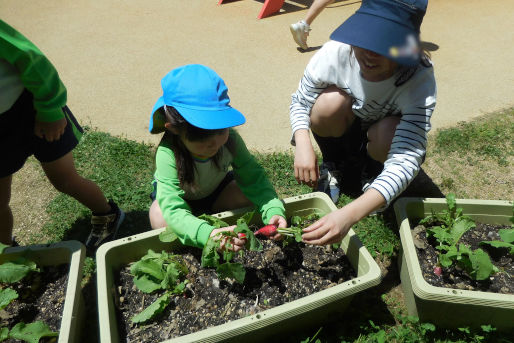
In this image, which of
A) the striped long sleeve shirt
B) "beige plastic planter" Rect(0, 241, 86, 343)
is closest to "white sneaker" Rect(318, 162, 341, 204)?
the striped long sleeve shirt

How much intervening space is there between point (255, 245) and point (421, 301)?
0.72 m

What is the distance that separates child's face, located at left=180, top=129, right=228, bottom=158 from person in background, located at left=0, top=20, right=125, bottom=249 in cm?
51

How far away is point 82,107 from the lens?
119 inches

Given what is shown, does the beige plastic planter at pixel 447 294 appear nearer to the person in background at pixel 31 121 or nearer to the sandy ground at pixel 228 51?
the sandy ground at pixel 228 51

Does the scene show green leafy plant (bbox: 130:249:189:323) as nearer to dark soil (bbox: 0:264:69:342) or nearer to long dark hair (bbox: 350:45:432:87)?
dark soil (bbox: 0:264:69:342)

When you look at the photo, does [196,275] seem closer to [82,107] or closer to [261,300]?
[261,300]

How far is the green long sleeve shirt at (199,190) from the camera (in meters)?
1.59

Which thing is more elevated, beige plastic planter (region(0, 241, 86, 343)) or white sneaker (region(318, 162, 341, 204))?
beige plastic planter (region(0, 241, 86, 343))

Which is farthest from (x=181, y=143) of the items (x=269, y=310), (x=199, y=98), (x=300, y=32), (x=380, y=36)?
(x=300, y=32)

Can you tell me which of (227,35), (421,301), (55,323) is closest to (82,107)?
(227,35)

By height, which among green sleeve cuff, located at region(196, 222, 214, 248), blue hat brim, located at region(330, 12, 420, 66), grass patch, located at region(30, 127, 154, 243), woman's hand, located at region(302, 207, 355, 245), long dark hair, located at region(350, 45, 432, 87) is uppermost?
blue hat brim, located at region(330, 12, 420, 66)

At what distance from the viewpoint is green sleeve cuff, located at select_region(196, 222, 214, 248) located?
1551 mm

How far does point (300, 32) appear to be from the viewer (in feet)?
11.5

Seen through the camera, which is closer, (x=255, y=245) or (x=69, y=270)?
(x=255, y=245)
